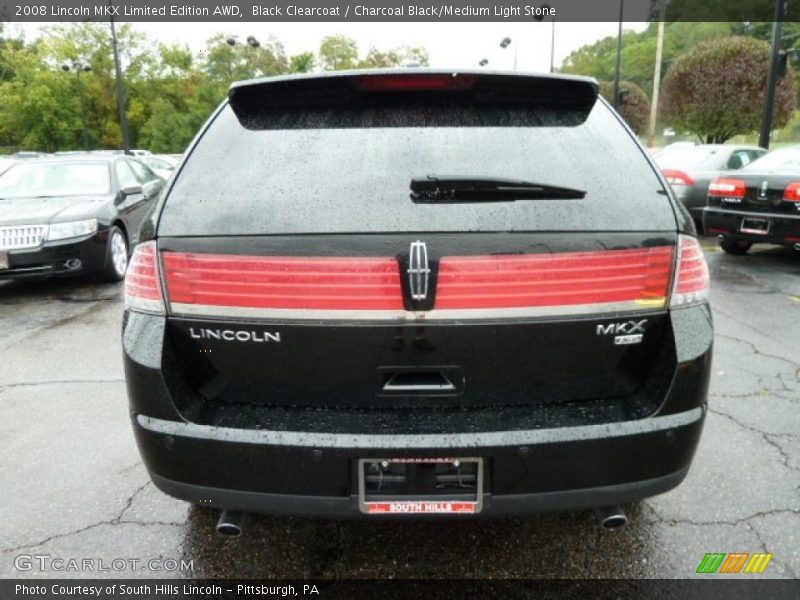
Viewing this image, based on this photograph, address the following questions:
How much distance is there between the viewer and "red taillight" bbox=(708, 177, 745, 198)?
7129 mm

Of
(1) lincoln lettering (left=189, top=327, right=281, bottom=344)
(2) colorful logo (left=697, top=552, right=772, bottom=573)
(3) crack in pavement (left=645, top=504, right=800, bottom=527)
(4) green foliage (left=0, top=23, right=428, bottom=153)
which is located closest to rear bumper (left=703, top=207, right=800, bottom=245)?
(3) crack in pavement (left=645, top=504, right=800, bottom=527)

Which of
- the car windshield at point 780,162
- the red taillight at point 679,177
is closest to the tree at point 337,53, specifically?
the red taillight at point 679,177

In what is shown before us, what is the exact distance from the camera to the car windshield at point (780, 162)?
718 cm

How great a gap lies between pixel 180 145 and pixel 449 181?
165 feet

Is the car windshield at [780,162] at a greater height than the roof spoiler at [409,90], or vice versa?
the roof spoiler at [409,90]

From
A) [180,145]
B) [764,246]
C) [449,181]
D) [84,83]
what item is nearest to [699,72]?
[764,246]

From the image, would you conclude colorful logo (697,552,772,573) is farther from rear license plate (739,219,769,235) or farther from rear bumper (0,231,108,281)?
rear bumper (0,231,108,281)

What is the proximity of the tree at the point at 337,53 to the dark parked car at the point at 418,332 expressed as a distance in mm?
72109

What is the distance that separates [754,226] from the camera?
7008 millimetres

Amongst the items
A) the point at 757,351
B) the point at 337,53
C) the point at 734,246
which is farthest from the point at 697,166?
the point at 337,53

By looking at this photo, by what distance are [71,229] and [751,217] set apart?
7520mm

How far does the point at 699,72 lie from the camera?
26297mm

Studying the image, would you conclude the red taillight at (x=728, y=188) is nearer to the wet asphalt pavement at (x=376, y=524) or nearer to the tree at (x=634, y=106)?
the wet asphalt pavement at (x=376, y=524)

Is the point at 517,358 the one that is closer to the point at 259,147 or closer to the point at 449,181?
the point at 449,181
